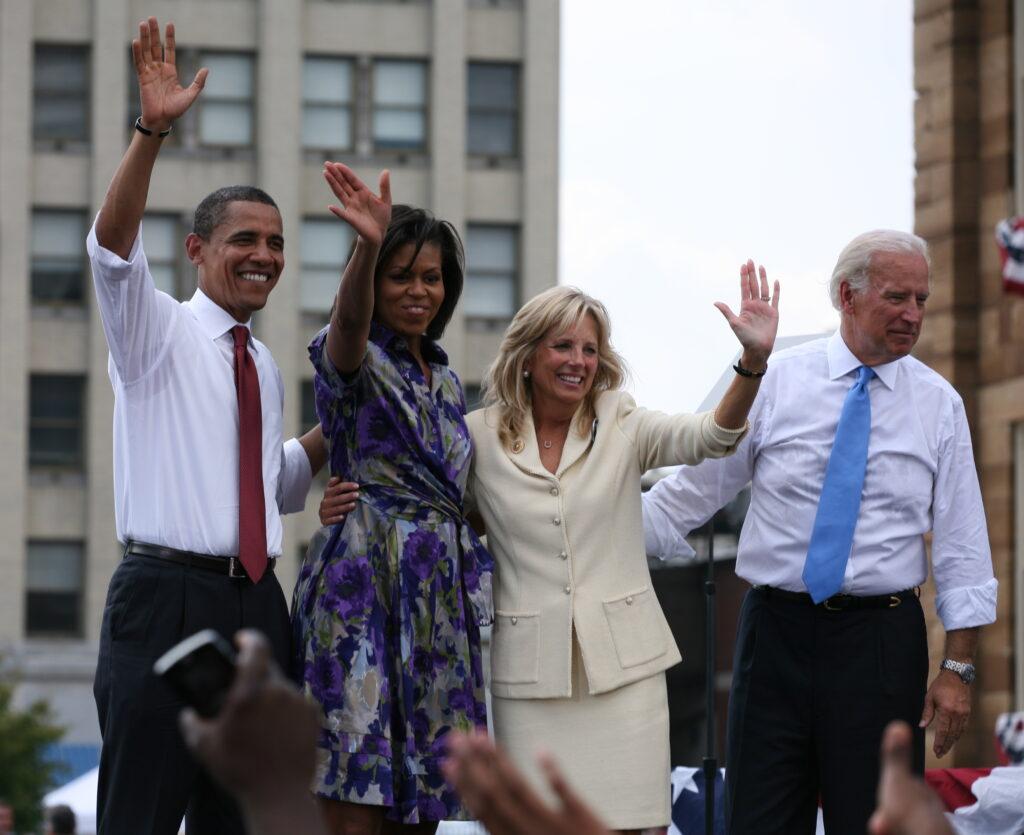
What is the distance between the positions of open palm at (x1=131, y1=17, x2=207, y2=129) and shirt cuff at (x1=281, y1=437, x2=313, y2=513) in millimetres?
1113

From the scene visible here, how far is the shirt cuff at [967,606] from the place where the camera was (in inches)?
244

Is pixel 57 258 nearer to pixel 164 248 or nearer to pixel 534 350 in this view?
pixel 164 248

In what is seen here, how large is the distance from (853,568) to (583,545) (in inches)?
31.8

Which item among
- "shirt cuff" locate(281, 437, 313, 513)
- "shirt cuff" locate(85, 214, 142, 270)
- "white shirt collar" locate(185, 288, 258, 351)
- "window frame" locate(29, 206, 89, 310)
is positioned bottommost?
"shirt cuff" locate(281, 437, 313, 513)

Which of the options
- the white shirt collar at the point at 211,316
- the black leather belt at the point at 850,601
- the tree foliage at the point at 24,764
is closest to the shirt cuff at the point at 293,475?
the white shirt collar at the point at 211,316

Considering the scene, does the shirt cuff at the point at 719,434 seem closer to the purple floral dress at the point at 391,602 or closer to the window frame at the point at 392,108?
the purple floral dress at the point at 391,602

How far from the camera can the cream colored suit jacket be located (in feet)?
18.8

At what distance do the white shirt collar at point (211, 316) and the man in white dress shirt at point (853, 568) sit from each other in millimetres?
1572

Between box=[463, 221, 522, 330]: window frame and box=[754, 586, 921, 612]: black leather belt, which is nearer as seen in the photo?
box=[754, 586, 921, 612]: black leather belt

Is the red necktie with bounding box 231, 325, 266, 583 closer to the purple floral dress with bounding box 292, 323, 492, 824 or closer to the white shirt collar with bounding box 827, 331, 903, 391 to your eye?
the purple floral dress with bounding box 292, 323, 492, 824

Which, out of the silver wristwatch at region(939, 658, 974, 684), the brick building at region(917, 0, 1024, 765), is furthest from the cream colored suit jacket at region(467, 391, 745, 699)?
the brick building at region(917, 0, 1024, 765)

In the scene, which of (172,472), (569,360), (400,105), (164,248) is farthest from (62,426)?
(172,472)

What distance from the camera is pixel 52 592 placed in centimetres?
3825

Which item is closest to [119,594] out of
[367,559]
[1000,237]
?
[367,559]
